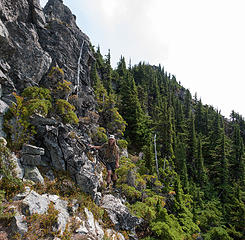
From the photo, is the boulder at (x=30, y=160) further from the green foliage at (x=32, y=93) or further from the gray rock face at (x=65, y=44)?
the gray rock face at (x=65, y=44)

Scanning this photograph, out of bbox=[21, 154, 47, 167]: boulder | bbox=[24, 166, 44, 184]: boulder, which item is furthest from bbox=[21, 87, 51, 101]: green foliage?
bbox=[24, 166, 44, 184]: boulder

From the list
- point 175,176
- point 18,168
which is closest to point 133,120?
point 175,176

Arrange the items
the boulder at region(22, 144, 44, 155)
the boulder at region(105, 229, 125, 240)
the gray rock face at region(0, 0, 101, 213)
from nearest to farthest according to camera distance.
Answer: the boulder at region(105, 229, 125, 240) < the boulder at region(22, 144, 44, 155) < the gray rock face at region(0, 0, 101, 213)

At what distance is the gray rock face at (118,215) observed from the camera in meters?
7.84

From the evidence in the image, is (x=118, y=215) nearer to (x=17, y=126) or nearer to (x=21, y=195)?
(x=21, y=195)

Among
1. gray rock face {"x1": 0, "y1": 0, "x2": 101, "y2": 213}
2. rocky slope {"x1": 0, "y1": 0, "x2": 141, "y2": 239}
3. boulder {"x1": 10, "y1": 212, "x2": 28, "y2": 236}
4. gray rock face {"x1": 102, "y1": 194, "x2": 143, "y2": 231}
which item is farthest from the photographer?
gray rock face {"x1": 0, "y1": 0, "x2": 101, "y2": 213}

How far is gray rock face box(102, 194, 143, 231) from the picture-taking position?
309 inches

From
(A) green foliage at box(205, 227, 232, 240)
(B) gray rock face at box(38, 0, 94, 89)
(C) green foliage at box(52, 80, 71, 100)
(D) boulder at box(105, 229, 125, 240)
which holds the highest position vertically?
(B) gray rock face at box(38, 0, 94, 89)

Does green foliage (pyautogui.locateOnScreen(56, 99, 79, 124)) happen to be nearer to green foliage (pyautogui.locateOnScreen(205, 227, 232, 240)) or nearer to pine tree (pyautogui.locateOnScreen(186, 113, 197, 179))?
green foliage (pyautogui.locateOnScreen(205, 227, 232, 240))

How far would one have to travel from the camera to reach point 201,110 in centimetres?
5656

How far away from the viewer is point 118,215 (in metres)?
8.08

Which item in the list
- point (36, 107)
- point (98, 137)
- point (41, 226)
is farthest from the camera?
point (98, 137)

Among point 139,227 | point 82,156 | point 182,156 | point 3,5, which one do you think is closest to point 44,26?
point 3,5

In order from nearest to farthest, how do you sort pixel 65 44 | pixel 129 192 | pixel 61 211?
pixel 61 211 → pixel 129 192 → pixel 65 44
